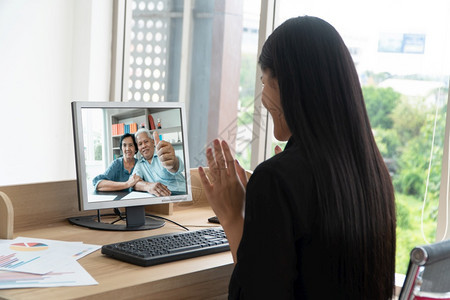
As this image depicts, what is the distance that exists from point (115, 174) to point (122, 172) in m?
0.03

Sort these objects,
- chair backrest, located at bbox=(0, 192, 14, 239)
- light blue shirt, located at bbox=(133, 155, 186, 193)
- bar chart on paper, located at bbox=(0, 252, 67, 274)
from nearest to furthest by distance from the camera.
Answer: bar chart on paper, located at bbox=(0, 252, 67, 274) < chair backrest, located at bbox=(0, 192, 14, 239) < light blue shirt, located at bbox=(133, 155, 186, 193)

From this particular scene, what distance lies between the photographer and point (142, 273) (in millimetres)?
1388

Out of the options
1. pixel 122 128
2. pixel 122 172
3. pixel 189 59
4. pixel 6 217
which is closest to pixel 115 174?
pixel 122 172

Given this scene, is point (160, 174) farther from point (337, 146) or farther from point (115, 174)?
point (337, 146)

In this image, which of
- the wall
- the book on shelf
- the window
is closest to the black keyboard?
the book on shelf

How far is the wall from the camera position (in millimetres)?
3088

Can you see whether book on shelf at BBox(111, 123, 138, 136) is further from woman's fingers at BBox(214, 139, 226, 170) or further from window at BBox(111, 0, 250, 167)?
window at BBox(111, 0, 250, 167)

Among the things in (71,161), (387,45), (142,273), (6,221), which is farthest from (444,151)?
(71,161)

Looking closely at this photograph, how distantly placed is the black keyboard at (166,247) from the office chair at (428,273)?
0.62 m

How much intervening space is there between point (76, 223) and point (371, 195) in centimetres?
104

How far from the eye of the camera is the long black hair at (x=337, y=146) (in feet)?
3.51

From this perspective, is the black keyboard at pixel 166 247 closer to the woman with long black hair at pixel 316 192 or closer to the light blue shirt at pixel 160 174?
the light blue shirt at pixel 160 174

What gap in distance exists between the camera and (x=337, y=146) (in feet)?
3.56

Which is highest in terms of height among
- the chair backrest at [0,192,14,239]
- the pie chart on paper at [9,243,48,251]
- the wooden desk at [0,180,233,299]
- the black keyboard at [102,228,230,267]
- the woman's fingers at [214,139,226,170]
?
the woman's fingers at [214,139,226,170]
